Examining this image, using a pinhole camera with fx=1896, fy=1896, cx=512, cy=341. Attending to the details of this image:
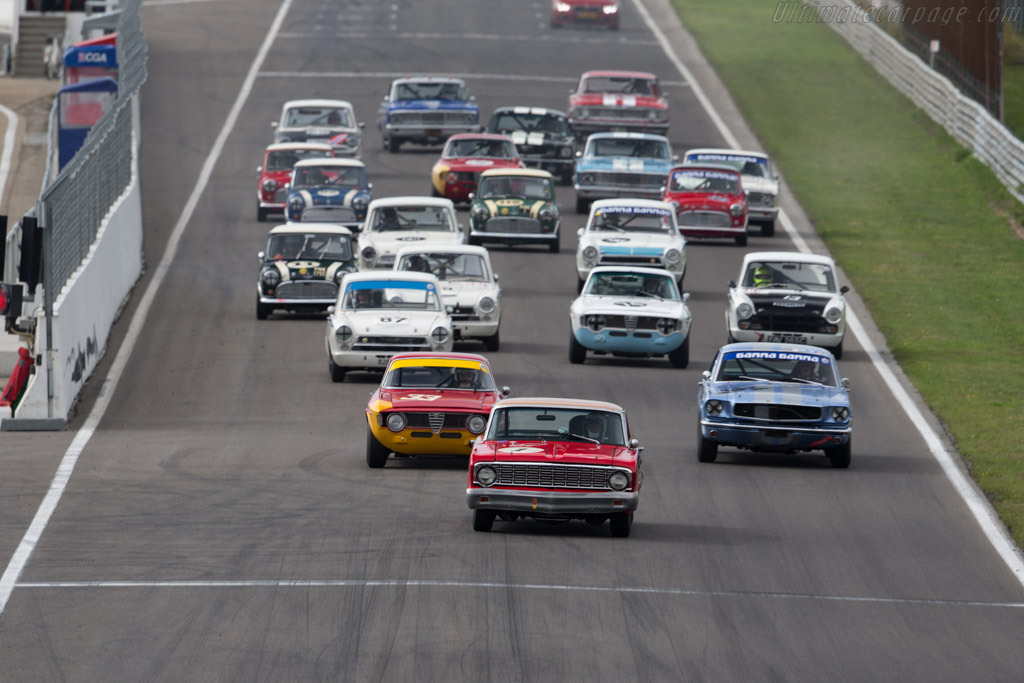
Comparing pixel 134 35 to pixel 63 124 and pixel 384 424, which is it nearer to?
pixel 63 124

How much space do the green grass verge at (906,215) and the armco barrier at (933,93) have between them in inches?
14.2

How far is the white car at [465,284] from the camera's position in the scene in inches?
1109

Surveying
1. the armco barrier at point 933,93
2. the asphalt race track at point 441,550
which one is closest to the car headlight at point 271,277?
the asphalt race track at point 441,550

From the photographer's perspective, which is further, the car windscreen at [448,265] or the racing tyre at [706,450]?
the car windscreen at [448,265]

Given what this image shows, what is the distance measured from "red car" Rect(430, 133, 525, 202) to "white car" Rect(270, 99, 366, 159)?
376cm

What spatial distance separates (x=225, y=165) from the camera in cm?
4684

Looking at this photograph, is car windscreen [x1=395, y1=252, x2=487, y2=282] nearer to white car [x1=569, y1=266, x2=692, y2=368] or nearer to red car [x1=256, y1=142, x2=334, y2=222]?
white car [x1=569, y1=266, x2=692, y2=368]

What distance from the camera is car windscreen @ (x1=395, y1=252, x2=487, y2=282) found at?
29.2 metres

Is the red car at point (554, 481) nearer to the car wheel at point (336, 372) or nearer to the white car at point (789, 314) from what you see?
the car wheel at point (336, 372)

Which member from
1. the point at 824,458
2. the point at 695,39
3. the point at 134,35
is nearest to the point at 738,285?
the point at 824,458

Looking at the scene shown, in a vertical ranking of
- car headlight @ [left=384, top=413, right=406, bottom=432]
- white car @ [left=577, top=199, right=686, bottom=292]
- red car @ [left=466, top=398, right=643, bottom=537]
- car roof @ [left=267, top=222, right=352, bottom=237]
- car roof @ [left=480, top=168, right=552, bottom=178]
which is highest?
red car @ [left=466, top=398, right=643, bottom=537]

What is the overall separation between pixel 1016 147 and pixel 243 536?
30.7m

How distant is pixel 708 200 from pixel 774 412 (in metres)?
16.7

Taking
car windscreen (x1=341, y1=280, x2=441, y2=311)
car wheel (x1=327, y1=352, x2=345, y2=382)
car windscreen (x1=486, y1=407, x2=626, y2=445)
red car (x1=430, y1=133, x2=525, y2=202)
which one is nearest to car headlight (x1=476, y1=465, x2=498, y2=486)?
car windscreen (x1=486, y1=407, x2=626, y2=445)
